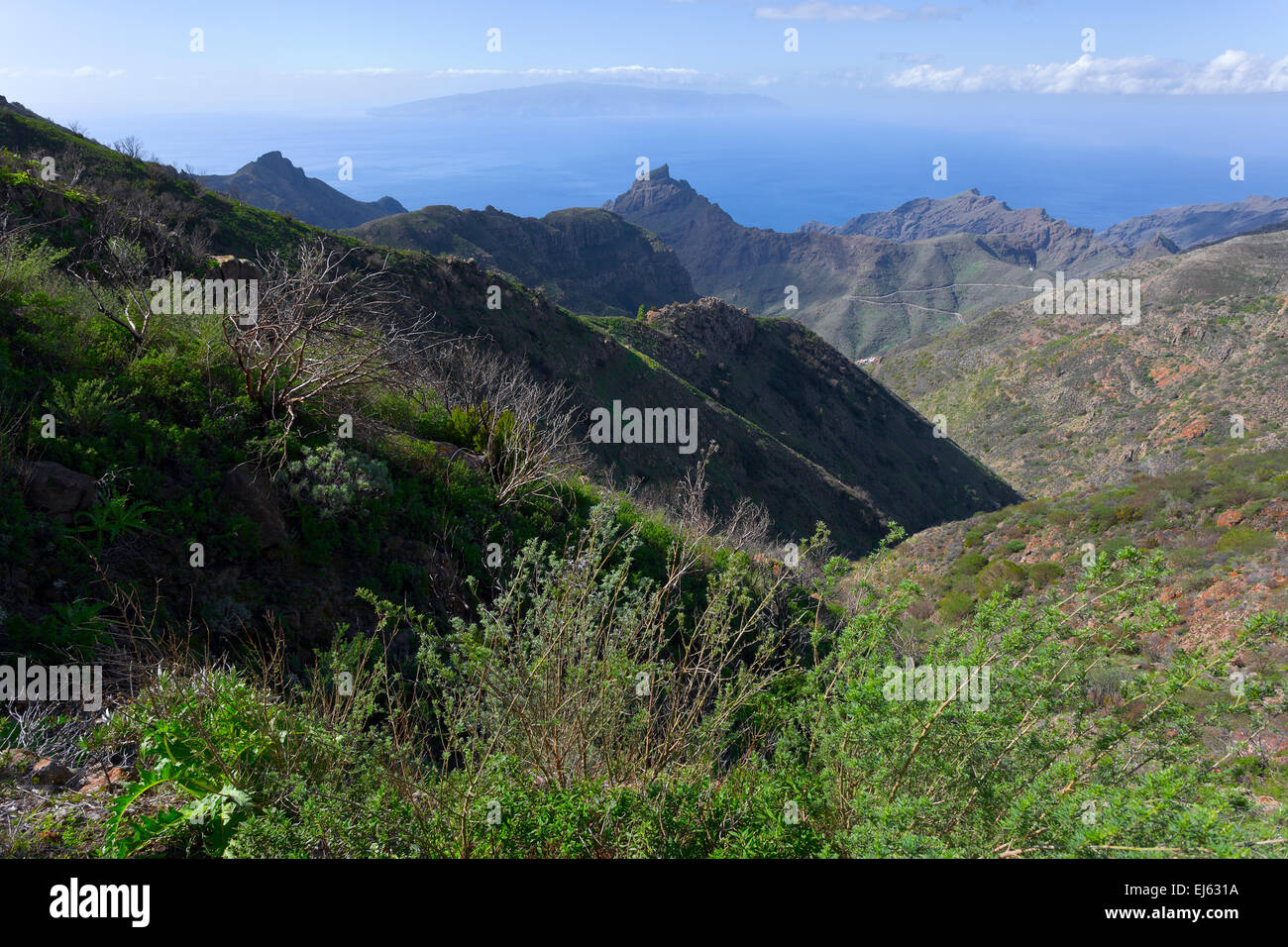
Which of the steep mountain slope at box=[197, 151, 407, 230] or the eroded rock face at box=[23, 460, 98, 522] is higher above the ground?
the steep mountain slope at box=[197, 151, 407, 230]

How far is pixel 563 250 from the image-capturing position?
3278 inches

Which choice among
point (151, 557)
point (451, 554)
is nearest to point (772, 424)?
point (451, 554)

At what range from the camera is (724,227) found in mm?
140375

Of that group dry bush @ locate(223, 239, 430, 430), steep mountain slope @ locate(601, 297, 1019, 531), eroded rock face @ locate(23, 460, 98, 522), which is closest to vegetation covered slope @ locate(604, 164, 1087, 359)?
steep mountain slope @ locate(601, 297, 1019, 531)

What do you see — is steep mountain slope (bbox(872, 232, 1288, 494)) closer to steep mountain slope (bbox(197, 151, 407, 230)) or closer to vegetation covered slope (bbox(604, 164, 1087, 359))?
vegetation covered slope (bbox(604, 164, 1087, 359))

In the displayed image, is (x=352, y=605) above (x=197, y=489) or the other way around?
the other way around

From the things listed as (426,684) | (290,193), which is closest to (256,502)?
(426,684)

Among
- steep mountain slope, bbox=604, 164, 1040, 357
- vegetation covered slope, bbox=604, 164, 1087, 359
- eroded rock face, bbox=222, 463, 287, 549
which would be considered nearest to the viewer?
eroded rock face, bbox=222, 463, 287, 549

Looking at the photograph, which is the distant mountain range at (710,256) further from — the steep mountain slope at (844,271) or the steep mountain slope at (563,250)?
the steep mountain slope at (844,271)

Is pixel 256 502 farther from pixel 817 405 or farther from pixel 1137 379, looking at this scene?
pixel 1137 379

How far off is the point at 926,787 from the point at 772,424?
35.8 m

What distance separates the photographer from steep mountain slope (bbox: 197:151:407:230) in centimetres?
8875

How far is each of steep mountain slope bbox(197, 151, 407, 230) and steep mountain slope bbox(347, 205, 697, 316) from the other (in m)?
22.0

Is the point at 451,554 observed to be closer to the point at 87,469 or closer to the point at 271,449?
the point at 271,449
